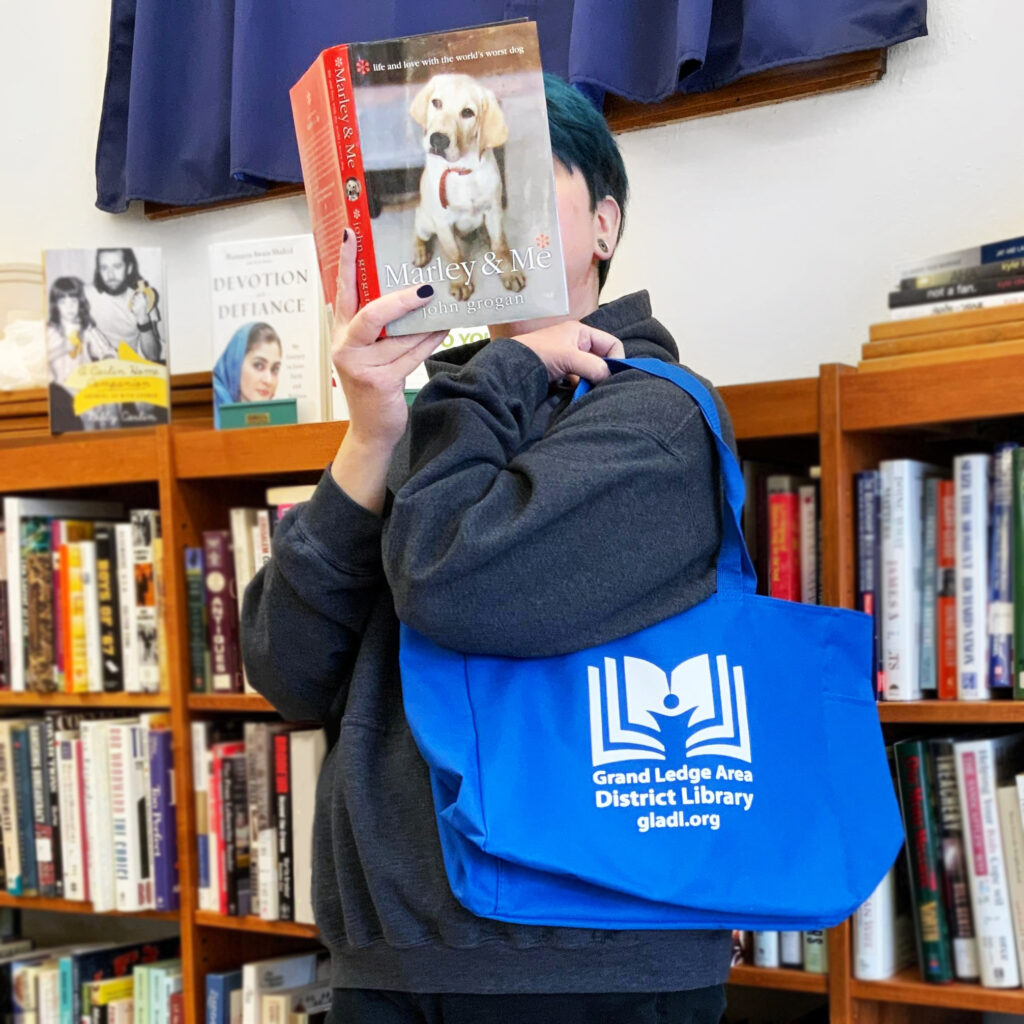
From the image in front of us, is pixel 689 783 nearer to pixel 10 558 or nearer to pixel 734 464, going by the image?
pixel 734 464

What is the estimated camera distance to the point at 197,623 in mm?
1605

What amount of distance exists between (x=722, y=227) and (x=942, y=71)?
0.33 meters

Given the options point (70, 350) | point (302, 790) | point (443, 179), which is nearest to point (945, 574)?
point (443, 179)

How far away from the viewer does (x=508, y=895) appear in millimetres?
832

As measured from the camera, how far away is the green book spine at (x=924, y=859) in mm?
1193

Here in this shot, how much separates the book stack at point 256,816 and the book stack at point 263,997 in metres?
0.09

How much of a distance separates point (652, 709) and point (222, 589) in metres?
0.87

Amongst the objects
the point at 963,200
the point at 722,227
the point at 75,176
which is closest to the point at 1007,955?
the point at 963,200

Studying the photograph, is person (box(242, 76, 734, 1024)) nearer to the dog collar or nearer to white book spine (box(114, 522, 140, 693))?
the dog collar

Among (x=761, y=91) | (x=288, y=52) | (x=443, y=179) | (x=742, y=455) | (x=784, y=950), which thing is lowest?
(x=784, y=950)

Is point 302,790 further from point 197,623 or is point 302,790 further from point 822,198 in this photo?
point 822,198

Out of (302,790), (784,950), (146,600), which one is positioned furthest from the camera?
(146,600)

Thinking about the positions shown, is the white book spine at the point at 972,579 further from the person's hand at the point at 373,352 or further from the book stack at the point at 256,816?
the book stack at the point at 256,816

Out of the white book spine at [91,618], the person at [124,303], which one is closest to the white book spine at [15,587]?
the white book spine at [91,618]
